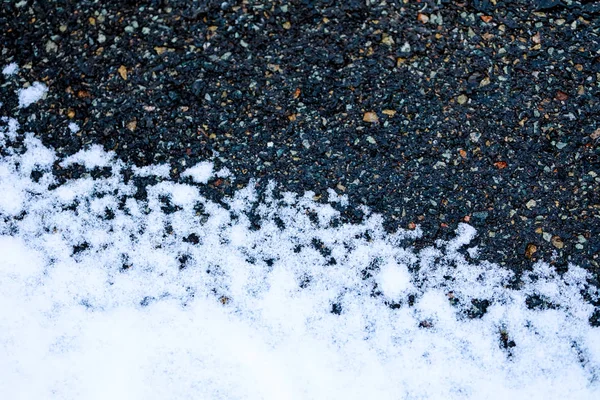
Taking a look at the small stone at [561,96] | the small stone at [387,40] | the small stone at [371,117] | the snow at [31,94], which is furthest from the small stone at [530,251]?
Answer: the snow at [31,94]

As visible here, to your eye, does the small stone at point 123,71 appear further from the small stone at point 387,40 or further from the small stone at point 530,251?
the small stone at point 530,251

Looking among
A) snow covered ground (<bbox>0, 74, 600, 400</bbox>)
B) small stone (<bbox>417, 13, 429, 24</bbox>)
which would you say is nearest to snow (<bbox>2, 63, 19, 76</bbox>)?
snow covered ground (<bbox>0, 74, 600, 400</bbox>)

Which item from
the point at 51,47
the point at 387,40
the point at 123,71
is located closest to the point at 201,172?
the point at 123,71

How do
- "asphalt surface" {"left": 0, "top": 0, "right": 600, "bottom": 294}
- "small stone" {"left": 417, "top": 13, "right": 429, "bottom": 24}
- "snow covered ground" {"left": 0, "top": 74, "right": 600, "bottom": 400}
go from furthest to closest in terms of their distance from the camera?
1. "small stone" {"left": 417, "top": 13, "right": 429, "bottom": 24}
2. "asphalt surface" {"left": 0, "top": 0, "right": 600, "bottom": 294}
3. "snow covered ground" {"left": 0, "top": 74, "right": 600, "bottom": 400}

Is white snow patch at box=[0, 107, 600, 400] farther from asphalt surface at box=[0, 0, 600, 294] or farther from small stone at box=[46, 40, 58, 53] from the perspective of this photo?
small stone at box=[46, 40, 58, 53]

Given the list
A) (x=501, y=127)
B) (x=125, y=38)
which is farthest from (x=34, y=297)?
(x=501, y=127)

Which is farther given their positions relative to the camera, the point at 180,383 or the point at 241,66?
the point at 241,66

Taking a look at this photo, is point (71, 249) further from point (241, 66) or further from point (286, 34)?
point (286, 34)
